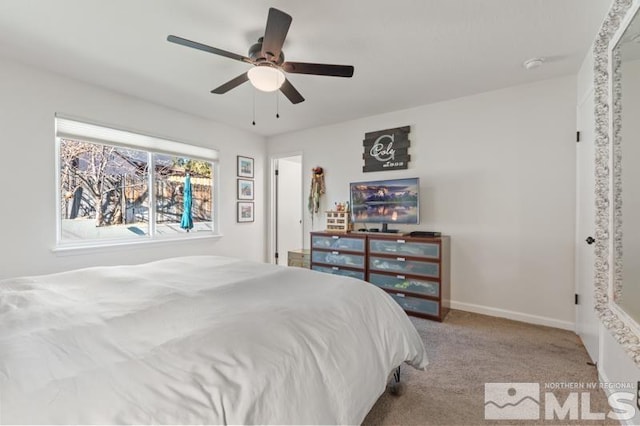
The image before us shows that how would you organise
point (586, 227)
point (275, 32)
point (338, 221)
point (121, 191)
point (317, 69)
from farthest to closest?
point (338, 221), point (121, 191), point (586, 227), point (317, 69), point (275, 32)

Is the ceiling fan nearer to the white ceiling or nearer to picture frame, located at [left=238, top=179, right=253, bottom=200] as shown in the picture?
the white ceiling

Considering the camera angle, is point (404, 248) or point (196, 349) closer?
point (196, 349)

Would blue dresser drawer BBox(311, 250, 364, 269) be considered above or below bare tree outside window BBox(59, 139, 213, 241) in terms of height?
below

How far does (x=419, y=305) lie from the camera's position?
315 centimetres

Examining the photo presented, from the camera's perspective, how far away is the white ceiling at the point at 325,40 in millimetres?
1875

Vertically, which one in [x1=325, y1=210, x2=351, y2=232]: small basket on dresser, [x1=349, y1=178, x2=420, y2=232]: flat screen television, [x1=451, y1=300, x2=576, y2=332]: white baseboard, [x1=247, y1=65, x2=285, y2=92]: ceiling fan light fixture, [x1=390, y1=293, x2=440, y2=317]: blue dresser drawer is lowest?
[x1=451, y1=300, x2=576, y2=332]: white baseboard

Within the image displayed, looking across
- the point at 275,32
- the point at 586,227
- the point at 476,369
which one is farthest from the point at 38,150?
the point at 586,227

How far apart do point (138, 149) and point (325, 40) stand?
2.64 metres

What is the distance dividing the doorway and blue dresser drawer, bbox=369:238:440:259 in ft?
5.45

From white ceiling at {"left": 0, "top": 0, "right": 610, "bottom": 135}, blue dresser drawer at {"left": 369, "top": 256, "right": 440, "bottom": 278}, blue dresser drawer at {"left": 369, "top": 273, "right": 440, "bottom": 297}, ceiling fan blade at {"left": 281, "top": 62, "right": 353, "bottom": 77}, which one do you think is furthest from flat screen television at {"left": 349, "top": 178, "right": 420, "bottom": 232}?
ceiling fan blade at {"left": 281, "top": 62, "right": 353, "bottom": 77}

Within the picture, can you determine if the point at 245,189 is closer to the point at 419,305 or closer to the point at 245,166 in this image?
the point at 245,166

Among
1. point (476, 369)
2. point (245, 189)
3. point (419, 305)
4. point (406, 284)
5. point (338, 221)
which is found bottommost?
point (476, 369)

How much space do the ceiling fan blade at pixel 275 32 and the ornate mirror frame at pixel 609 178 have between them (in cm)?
184

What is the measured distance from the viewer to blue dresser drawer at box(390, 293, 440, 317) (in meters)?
3.05
